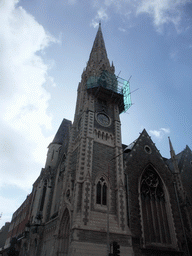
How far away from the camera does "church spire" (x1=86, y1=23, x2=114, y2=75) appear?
1274 inches

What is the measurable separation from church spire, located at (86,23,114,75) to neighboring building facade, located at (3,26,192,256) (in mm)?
4297

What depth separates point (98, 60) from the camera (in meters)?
34.4

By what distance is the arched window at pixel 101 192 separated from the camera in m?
18.6

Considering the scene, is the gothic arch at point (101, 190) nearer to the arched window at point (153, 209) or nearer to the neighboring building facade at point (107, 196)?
the neighboring building facade at point (107, 196)

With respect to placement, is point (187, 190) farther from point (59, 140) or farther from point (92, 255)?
point (59, 140)

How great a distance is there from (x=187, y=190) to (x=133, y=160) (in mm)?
7899

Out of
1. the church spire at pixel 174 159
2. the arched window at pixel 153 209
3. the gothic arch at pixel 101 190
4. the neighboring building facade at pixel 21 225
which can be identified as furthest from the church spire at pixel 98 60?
the neighboring building facade at pixel 21 225

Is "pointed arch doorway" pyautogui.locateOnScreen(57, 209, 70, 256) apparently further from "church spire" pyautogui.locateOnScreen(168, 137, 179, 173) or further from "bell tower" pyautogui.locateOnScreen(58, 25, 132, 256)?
"church spire" pyautogui.locateOnScreen(168, 137, 179, 173)

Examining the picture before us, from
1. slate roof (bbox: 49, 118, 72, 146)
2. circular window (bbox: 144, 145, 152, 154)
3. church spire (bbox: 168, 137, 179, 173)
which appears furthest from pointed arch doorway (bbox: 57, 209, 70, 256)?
slate roof (bbox: 49, 118, 72, 146)

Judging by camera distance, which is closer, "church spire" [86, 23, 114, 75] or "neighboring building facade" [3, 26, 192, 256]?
"neighboring building facade" [3, 26, 192, 256]

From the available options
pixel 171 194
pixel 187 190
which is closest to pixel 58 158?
pixel 171 194

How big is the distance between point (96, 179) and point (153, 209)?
283 inches

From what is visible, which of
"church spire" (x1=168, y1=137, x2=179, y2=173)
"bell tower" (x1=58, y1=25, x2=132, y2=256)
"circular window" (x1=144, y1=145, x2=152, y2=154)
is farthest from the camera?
"circular window" (x1=144, y1=145, x2=152, y2=154)

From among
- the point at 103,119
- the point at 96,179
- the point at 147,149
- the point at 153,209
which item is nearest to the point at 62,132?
the point at 103,119
